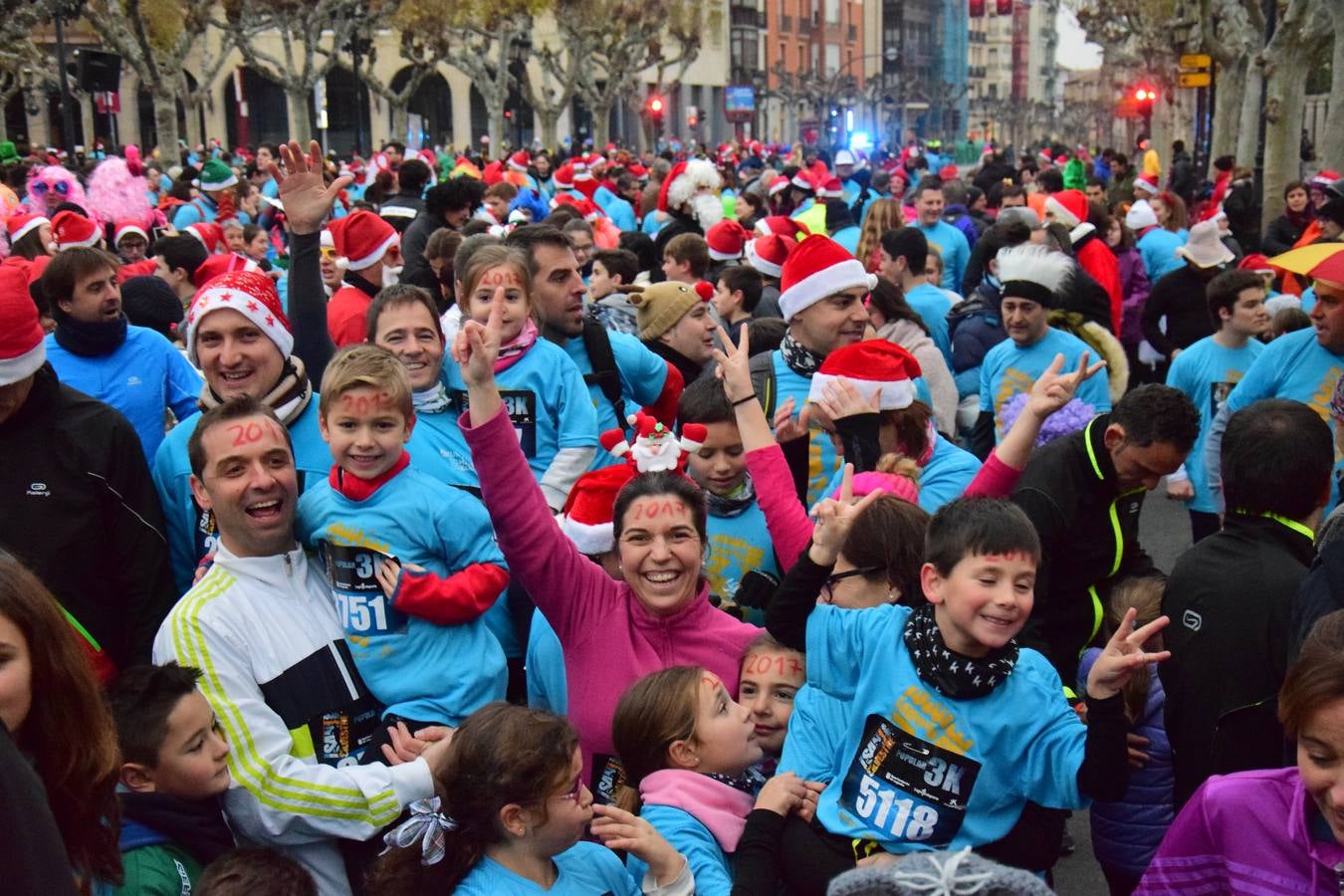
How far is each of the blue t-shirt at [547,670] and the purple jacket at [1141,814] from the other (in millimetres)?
1468

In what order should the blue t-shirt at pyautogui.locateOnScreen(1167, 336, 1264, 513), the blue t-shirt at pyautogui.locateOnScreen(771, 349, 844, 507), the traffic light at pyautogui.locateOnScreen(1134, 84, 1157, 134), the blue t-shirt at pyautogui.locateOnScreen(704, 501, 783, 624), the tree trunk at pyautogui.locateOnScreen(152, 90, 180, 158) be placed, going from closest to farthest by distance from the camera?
the blue t-shirt at pyautogui.locateOnScreen(704, 501, 783, 624) < the blue t-shirt at pyautogui.locateOnScreen(771, 349, 844, 507) < the blue t-shirt at pyautogui.locateOnScreen(1167, 336, 1264, 513) < the tree trunk at pyautogui.locateOnScreen(152, 90, 180, 158) < the traffic light at pyautogui.locateOnScreen(1134, 84, 1157, 134)

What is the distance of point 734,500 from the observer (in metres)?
4.52

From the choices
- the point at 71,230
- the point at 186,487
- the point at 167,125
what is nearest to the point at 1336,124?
the point at 71,230

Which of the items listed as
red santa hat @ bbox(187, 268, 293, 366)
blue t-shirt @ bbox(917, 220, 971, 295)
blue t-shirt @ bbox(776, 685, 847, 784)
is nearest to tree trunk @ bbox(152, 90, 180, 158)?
blue t-shirt @ bbox(917, 220, 971, 295)

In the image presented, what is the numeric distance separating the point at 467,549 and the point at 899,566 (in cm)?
114

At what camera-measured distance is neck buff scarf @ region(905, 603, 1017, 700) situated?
9.77 ft

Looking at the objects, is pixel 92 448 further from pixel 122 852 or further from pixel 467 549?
Result: pixel 122 852

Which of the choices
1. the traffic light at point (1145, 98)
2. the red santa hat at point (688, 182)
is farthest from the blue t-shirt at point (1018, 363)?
the traffic light at point (1145, 98)

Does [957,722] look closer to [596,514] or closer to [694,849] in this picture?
[694,849]

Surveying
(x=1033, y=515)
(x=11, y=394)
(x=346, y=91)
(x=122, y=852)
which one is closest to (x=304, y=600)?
(x=122, y=852)

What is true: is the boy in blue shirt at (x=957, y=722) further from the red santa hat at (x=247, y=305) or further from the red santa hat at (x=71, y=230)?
the red santa hat at (x=71, y=230)

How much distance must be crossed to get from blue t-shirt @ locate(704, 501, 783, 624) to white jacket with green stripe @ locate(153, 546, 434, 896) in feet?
4.46

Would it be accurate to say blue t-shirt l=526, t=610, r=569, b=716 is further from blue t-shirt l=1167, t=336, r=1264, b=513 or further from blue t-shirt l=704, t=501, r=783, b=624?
blue t-shirt l=1167, t=336, r=1264, b=513

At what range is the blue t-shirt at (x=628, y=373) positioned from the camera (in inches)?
220
